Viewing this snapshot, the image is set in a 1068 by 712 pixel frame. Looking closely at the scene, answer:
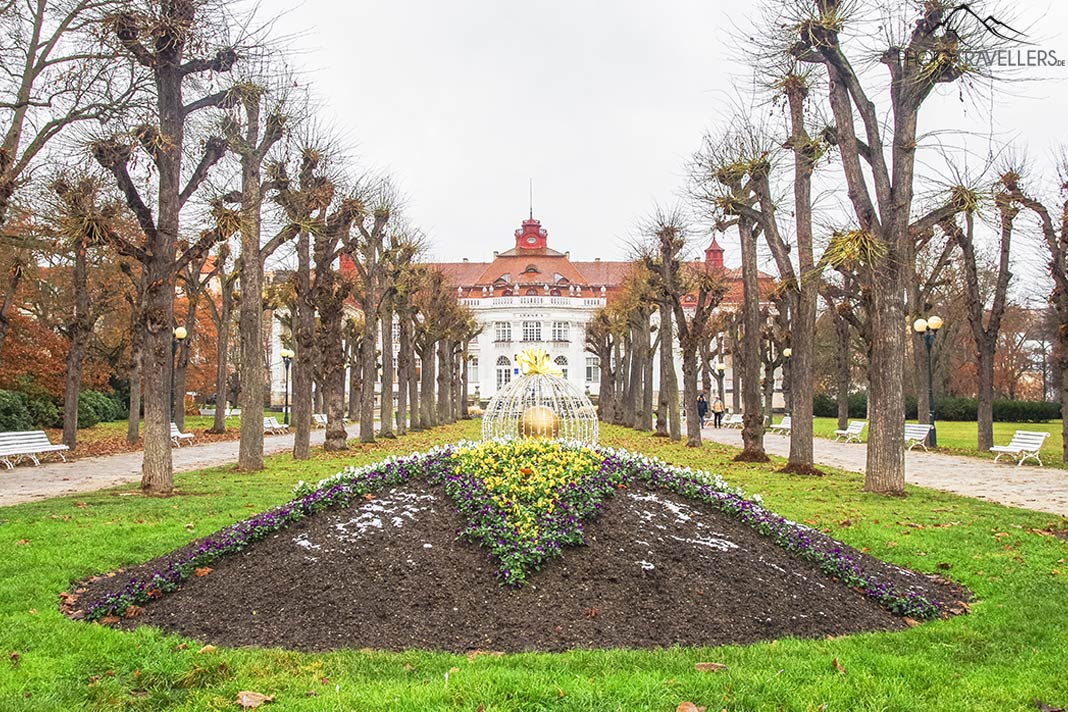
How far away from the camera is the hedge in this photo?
39.2 m

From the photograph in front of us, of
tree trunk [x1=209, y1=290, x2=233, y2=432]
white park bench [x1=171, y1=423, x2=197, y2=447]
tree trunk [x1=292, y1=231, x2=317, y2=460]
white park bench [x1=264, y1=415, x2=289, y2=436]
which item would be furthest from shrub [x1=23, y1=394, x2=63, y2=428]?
tree trunk [x1=292, y1=231, x2=317, y2=460]

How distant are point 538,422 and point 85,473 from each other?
9.76 metres

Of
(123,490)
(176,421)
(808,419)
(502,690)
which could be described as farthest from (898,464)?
(176,421)

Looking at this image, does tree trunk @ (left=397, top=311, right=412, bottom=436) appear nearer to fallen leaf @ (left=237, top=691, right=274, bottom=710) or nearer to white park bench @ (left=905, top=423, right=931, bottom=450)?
white park bench @ (left=905, top=423, right=931, bottom=450)

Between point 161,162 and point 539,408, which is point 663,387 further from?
Result: point 161,162

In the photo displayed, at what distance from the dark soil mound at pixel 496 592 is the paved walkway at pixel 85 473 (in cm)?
698

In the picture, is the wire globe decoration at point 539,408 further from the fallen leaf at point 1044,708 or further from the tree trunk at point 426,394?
the tree trunk at point 426,394

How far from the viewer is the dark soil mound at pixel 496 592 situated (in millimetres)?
5141

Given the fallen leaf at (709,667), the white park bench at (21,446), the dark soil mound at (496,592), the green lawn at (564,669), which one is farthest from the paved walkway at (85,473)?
the fallen leaf at (709,667)

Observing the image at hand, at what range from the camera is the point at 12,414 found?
71.6ft

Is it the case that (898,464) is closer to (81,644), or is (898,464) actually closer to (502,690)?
(502,690)

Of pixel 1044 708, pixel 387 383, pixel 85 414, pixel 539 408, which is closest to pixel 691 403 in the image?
pixel 387 383

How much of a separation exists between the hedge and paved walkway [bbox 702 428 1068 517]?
20983mm

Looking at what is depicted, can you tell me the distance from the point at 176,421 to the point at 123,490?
48.8 ft
